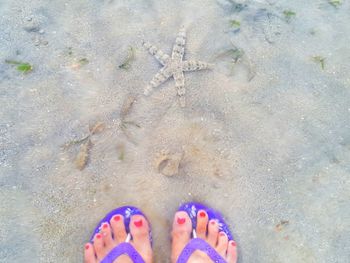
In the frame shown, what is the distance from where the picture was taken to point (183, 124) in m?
4.75

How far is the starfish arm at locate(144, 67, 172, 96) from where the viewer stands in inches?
190

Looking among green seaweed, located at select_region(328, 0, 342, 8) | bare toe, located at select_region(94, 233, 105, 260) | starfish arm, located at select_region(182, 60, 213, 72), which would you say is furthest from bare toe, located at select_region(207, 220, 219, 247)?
green seaweed, located at select_region(328, 0, 342, 8)

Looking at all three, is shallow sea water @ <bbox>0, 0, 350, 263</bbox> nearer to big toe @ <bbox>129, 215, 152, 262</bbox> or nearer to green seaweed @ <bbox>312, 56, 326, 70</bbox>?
green seaweed @ <bbox>312, 56, 326, 70</bbox>

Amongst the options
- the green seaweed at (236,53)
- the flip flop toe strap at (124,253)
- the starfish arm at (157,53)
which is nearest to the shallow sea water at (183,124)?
the green seaweed at (236,53)

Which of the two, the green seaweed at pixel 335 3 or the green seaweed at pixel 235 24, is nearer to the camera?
the green seaweed at pixel 235 24

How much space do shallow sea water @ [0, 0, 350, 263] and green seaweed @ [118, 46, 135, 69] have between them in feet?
0.23

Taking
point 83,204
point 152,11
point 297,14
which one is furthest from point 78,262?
point 297,14

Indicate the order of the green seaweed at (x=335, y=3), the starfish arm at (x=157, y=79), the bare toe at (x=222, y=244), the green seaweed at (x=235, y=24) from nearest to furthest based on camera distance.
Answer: the bare toe at (x=222, y=244)
the starfish arm at (x=157, y=79)
the green seaweed at (x=235, y=24)
the green seaweed at (x=335, y=3)

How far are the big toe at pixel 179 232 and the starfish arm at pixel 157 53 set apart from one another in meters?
1.99

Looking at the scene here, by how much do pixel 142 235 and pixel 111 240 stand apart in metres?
0.42

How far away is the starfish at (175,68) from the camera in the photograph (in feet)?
15.8

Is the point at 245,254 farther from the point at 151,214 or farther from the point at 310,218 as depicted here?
the point at 151,214

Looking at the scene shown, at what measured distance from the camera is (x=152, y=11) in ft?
17.5

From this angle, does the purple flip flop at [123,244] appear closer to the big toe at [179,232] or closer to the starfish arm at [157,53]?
the big toe at [179,232]
